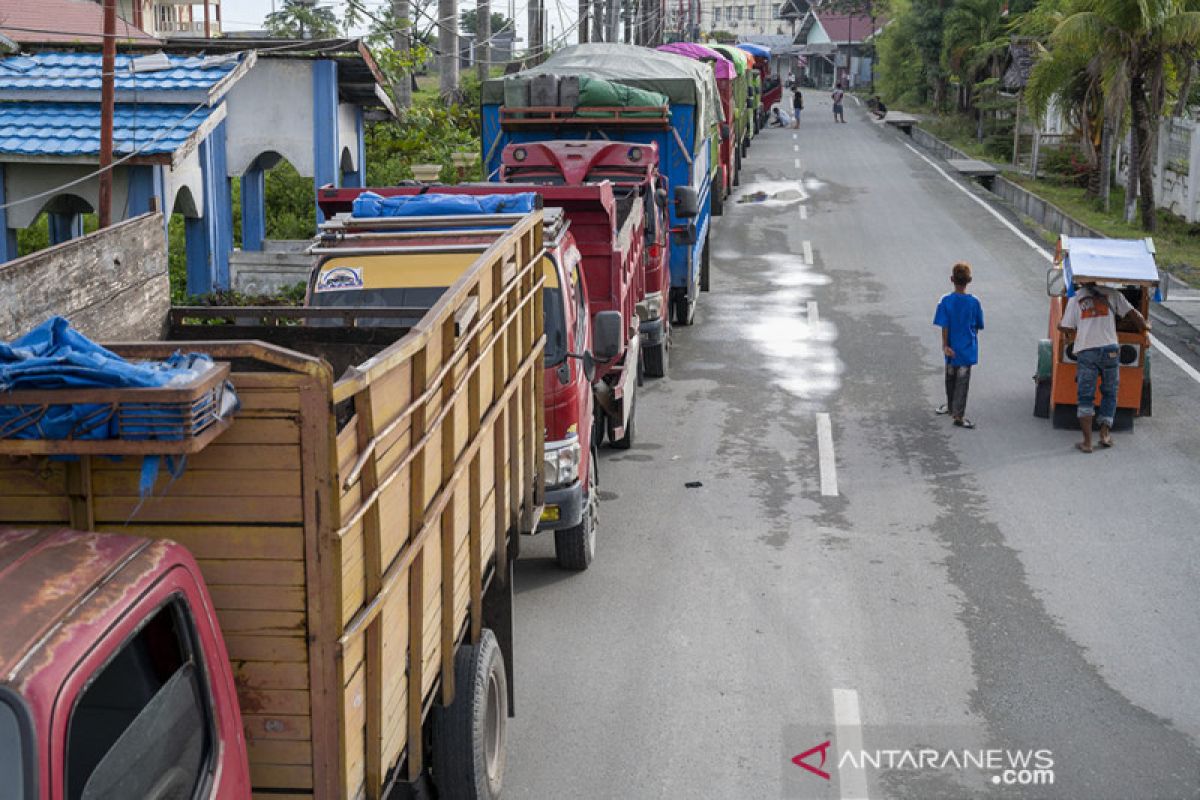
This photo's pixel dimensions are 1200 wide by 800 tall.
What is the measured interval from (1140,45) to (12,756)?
2762 centimetres

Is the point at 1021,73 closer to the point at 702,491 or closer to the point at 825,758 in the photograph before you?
the point at 702,491

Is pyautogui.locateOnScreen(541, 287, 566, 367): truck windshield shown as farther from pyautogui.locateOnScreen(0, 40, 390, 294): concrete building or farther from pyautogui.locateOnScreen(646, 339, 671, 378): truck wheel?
pyautogui.locateOnScreen(646, 339, 671, 378): truck wheel

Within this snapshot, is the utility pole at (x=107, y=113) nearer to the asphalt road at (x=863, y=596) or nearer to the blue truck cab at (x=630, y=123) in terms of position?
the blue truck cab at (x=630, y=123)

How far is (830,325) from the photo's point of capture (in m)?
20.0

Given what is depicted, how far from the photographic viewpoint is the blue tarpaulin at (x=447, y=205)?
383 inches

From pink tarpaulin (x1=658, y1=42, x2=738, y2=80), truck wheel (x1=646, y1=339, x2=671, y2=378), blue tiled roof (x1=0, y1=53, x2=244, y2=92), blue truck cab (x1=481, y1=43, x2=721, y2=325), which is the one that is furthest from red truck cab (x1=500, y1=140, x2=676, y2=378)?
pink tarpaulin (x1=658, y1=42, x2=738, y2=80)

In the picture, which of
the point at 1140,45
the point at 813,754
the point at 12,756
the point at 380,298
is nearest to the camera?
the point at 12,756

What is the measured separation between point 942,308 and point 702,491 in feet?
11.4

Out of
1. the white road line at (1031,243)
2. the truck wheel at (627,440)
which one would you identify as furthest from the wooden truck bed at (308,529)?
the white road line at (1031,243)

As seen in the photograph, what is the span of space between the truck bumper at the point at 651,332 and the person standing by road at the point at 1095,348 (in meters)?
4.32

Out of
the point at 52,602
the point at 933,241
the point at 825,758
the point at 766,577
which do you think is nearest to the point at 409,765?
A: the point at 52,602

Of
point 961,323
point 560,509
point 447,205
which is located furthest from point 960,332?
point 447,205

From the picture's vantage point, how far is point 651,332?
16156mm

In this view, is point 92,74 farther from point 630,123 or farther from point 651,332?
point 630,123
